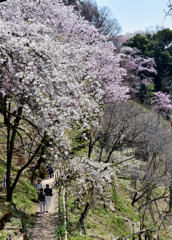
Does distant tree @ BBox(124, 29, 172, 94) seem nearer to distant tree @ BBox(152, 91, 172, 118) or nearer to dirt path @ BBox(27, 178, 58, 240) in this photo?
distant tree @ BBox(152, 91, 172, 118)

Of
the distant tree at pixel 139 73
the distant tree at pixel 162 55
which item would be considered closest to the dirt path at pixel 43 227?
the distant tree at pixel 139 73

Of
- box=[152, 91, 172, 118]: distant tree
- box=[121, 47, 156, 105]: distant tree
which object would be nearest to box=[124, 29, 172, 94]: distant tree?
box=[121, 47, 156, 105]: distant tree

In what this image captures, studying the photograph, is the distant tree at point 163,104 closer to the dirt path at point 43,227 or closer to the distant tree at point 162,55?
the distant tree at point 162,55

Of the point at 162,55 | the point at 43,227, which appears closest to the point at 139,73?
the point at 162,55

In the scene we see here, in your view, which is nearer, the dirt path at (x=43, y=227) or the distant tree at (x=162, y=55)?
the dirt path at (x=43, y=227)

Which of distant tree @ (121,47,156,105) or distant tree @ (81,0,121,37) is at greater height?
distant tree @ (81,0,121,37)

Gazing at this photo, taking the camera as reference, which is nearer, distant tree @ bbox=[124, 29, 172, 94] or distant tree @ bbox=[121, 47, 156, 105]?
distant tree @ bbox=[121, 47, 156, 105]

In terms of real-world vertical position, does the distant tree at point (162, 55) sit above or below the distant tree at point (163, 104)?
above

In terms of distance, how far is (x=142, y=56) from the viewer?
33531 millimetres

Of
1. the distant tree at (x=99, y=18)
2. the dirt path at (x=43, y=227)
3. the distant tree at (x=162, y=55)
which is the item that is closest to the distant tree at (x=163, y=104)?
the distant tree at (x=162, y=55)

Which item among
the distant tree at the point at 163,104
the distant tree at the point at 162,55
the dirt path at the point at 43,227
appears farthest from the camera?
the distant tree at the point at 162,55

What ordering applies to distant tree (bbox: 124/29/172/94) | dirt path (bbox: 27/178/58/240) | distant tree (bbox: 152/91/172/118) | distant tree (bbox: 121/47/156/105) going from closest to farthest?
1. dirt path (bbox: 27/178/58/240)
2. distant tree (bbox: 121/47/156/105)
3. distant tree (bbox: 152/91/172/118)
4. distant tree (bbox: 124/29/172/94)

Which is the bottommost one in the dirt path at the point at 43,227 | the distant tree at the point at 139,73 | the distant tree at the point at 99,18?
the dirt path at the point at 43,227

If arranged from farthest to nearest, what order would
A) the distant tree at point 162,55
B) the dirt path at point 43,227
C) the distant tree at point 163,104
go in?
1. the distant tree at point 162,55
2. the distant tree at point 163,104
3. the dirt path at point 43,227
